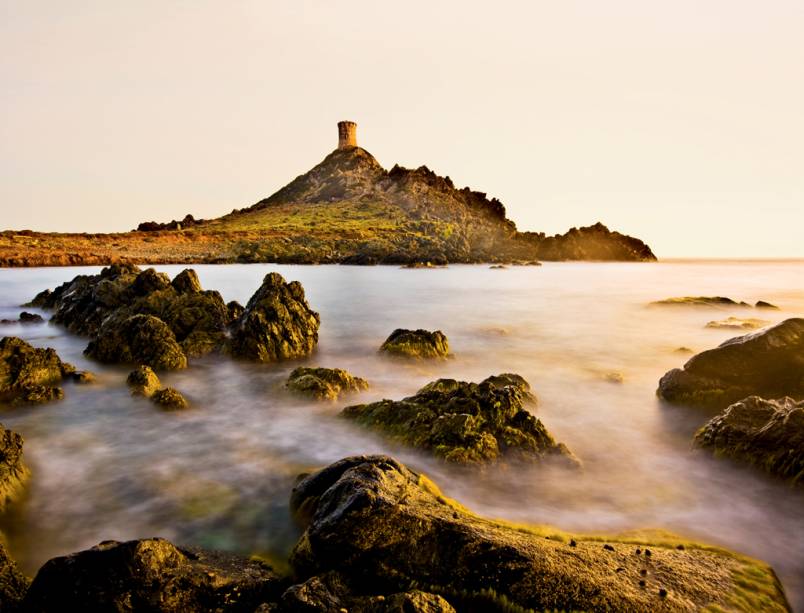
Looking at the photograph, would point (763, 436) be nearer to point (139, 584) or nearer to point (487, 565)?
point (487, 565)

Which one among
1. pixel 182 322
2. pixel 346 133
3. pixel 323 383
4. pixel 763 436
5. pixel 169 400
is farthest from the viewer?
pixel 346 133

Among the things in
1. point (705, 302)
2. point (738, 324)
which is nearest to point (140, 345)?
point (738, 324)

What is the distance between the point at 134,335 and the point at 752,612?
14.1m

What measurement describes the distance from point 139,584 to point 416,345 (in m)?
11.1

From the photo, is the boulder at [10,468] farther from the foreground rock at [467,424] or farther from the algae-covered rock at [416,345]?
the algae-covered rock at [416,345]

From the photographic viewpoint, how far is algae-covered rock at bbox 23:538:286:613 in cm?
392

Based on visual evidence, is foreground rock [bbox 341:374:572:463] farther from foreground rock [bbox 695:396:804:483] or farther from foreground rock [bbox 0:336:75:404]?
foreground rock [bbox 0:336:75:404]

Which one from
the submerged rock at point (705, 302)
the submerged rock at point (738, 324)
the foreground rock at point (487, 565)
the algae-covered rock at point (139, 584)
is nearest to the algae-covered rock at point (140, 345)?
the algae-covered rock at point (139, 584)

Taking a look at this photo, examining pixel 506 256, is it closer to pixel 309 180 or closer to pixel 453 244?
pixel 453 244

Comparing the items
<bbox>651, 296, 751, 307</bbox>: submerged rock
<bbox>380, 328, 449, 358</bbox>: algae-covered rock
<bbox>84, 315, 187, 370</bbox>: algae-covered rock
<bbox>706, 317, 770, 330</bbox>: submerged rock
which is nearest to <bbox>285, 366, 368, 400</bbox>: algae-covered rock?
<bbox>380, 328, 449, 358</bbox>: algae-covered rock

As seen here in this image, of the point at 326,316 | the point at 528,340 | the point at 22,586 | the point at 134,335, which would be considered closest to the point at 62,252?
the point at 326,316

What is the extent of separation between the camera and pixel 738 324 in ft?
70.5

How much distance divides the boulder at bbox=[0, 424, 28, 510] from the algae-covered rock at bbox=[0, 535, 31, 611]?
92.3 inches

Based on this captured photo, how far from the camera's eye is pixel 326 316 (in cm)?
2394
